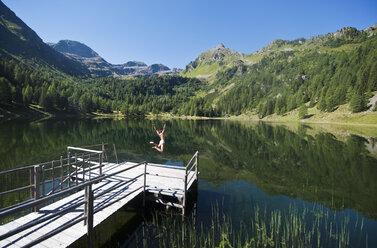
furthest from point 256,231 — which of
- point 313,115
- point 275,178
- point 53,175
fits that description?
point 313,115

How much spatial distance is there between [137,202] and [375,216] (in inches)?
644

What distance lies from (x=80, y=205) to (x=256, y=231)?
9.31m

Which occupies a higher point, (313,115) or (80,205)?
(313,115)

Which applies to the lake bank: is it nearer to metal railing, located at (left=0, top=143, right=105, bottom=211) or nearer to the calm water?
the calm water

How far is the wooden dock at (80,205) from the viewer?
20.5 feet

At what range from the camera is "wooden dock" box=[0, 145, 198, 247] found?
20.5 ft

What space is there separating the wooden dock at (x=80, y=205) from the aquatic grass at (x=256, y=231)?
1.59 m

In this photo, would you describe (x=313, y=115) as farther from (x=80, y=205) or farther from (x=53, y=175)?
(x=80, y=205)

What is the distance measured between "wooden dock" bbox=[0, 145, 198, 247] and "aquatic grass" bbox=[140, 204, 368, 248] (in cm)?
159

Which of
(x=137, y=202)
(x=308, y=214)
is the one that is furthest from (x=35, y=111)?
(x=308, y=214)

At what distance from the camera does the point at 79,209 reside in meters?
9.62

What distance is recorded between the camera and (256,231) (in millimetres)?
10805

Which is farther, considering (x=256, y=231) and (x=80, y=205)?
(x=256, y=231)

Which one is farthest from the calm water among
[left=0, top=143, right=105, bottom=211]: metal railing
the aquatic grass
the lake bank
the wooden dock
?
the lake bank
